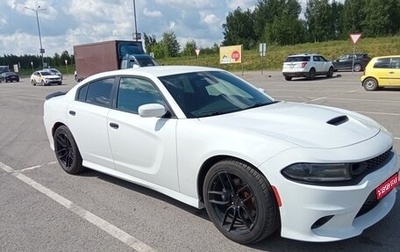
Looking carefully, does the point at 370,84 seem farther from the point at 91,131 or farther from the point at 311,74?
the point at 91,131

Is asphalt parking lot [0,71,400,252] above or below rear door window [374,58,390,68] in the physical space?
below

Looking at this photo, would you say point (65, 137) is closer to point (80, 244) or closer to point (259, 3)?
point (80, 244)

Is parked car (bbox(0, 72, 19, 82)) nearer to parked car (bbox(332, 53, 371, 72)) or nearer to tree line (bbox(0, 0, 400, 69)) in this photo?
tree line (bbox(0, 0, 400, 69))

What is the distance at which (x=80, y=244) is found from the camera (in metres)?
3.28

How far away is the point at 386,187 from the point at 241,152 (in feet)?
3.97

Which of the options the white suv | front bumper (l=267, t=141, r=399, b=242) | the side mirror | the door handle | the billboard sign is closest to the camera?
front bumper (l=267, t=141, r=399, b=242)

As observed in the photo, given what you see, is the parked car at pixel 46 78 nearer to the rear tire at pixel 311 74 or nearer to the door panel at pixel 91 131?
the rear tire at pixel 311 74

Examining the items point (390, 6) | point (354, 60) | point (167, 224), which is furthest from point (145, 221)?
point (390, 6)

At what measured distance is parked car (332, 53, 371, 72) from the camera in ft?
97.7

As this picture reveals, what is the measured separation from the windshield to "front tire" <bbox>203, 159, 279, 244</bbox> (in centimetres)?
71

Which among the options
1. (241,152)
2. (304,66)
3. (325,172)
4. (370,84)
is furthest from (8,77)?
(325,172)

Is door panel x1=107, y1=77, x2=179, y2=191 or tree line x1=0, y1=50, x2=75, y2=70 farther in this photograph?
tree line x1=0, y1=50, x2=75, y2=70

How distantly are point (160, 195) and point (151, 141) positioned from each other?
0.84m

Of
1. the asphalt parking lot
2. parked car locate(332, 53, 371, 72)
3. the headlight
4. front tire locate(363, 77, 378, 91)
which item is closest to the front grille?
the headlight
